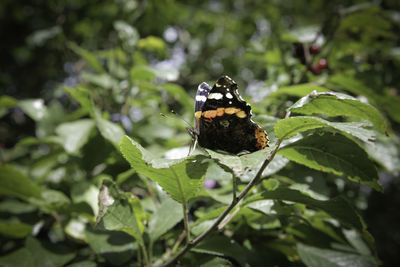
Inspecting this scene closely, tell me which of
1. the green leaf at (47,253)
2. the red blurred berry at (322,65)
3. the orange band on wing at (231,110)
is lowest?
the green leaf at (47,253)

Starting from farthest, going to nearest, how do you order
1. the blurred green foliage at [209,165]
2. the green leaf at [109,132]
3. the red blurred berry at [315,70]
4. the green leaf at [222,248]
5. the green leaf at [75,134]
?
the red blurred berry at [315,70]
the green leaf at [75,134]
the green leaf at [109,132]
the green leaf at [222,248]
the blurred green foliage at [209,165]

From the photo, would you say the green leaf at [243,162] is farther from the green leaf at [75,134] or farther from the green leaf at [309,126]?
the green leaf at [75,134]

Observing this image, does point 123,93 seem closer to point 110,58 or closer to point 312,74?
point 110,58

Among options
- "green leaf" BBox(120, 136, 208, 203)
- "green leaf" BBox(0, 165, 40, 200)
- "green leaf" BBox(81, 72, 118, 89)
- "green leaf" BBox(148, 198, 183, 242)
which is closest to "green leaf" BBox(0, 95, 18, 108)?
"green leaf" BBox(81, 72, 118, 89)

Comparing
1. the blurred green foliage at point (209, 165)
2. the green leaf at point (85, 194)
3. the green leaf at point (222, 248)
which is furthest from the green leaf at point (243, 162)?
the green leaf at point (85, 194)

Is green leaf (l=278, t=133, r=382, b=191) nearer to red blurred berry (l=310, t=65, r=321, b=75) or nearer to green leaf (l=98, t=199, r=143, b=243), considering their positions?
green leaf (l=98, t=199, r=143, b=243)

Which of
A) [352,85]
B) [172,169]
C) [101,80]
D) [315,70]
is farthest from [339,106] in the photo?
[101,80]

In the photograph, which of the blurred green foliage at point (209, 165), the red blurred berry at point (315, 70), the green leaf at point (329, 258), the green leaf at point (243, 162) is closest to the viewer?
the green leaf at point (243, 162)
